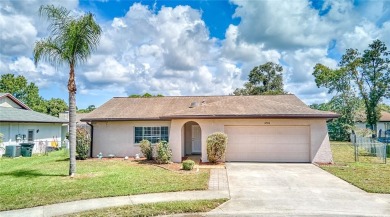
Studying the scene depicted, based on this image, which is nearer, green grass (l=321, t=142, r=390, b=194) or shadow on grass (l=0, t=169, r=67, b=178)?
green grass (l=321, t=142, r=390, b=194)

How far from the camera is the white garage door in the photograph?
1561cm

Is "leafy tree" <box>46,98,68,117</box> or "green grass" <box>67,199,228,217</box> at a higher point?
"leafy tree" <box>46,98,68,117</box>

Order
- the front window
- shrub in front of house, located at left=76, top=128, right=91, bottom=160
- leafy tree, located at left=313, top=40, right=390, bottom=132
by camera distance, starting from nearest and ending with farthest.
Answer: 1. shrub in front of house, located at left=76, top=128, right=91, bottom=160
2. the front window
3. leafy tree, located at left=313, top=40, right=390, bottom=132

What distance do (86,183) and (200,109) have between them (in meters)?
7.76

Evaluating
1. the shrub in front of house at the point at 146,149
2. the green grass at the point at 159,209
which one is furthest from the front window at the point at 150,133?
the green grass at the point at 159,209

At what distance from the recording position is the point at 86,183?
10.2 metres

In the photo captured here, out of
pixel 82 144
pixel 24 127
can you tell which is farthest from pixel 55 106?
pixel 82 144

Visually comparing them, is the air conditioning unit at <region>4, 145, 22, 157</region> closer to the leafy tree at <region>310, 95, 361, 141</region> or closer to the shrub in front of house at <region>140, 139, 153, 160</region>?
the shrub in front of house at <region>140, 139, 153, 160</region>

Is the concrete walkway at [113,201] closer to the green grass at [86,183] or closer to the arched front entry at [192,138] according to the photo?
the green grass at [86,183]

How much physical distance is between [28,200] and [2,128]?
15023 millimetres

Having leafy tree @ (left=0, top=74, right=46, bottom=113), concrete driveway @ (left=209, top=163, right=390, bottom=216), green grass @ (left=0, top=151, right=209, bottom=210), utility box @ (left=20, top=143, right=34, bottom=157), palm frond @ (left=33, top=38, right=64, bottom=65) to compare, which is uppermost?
leafy tree @ (left=0, top=74, right=46, bottom=113)

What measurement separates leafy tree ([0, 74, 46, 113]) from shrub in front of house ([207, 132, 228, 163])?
47.0 m

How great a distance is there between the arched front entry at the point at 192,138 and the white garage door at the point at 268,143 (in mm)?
3364

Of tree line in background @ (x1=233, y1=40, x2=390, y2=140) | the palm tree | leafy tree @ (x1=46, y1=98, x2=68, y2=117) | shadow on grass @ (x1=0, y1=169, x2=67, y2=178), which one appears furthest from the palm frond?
leafy tree @ (x1=46, y1=98, x2=68, y2=117)
